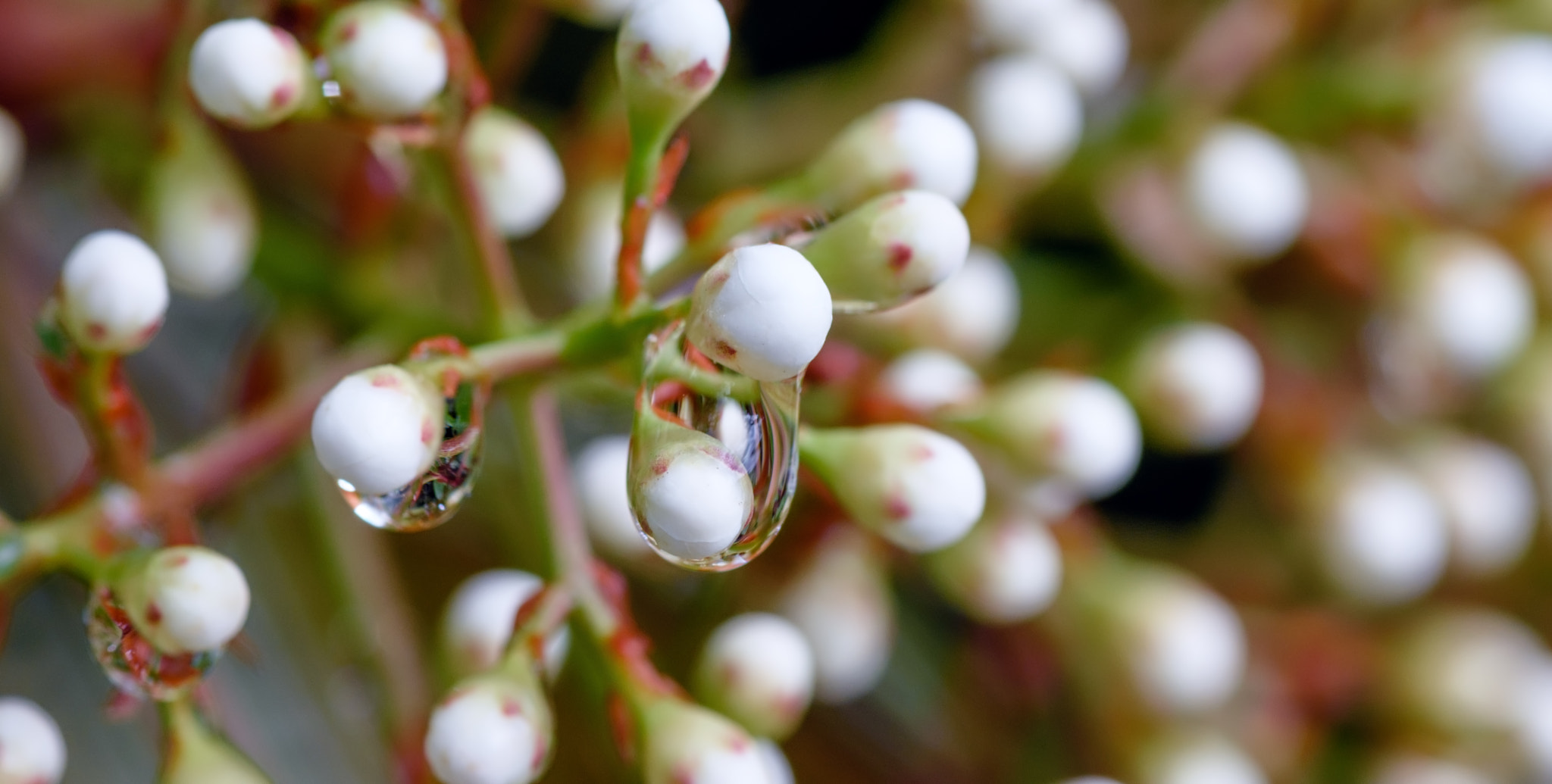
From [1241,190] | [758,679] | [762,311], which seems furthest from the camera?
[1241,190]

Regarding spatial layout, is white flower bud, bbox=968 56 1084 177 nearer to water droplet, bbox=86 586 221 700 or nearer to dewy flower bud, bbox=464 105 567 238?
dewy flower bud, bbox=464 105 567 238

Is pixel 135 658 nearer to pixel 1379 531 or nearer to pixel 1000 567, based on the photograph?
pixel 1000 567

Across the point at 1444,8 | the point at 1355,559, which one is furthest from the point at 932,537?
the point at 1444,8

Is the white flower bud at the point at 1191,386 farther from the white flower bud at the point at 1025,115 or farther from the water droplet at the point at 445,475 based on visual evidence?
the water droplet at the point at 445,475

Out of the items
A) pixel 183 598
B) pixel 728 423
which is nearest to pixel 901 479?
pixel 728 423

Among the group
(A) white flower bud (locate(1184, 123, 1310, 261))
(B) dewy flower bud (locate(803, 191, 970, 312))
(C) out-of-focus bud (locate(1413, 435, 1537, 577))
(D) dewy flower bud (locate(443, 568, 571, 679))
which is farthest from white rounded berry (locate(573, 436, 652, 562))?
(C) out-of-focus bud (locate(1413, 435, 1537, 577))

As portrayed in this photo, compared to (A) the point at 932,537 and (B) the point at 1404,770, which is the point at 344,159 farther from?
(B) the point at 1404,770

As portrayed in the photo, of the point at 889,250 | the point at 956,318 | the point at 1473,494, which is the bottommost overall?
the point at 1473,494
